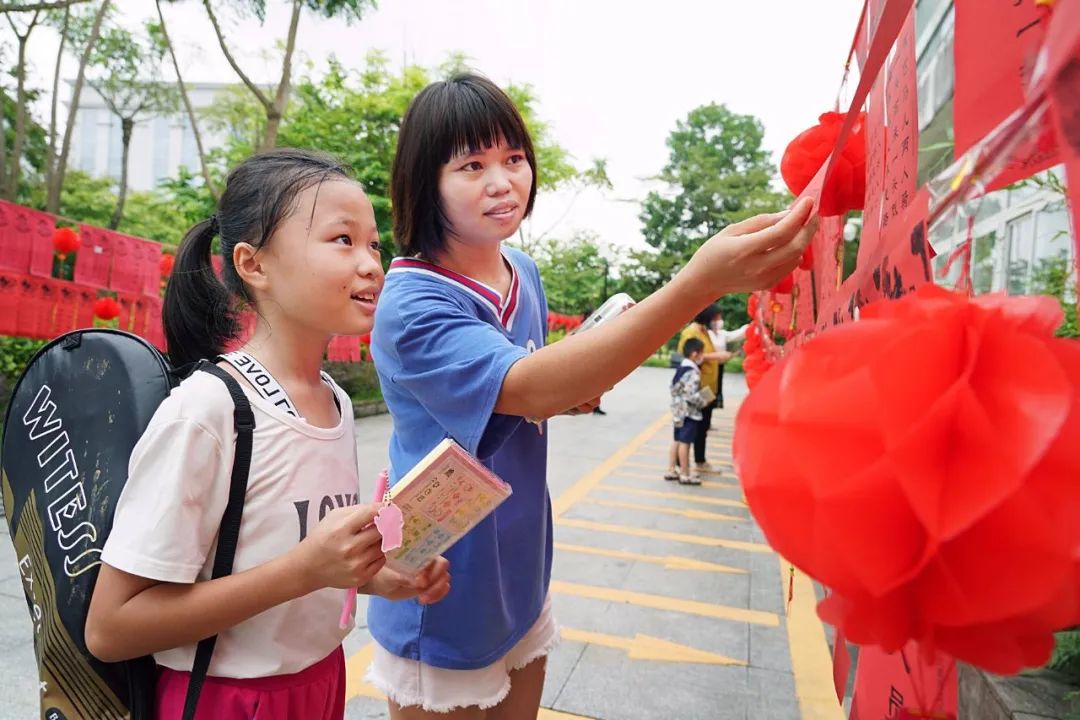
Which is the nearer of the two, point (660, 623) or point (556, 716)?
point (556, 716)

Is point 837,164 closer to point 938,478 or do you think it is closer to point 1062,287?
point 938,478

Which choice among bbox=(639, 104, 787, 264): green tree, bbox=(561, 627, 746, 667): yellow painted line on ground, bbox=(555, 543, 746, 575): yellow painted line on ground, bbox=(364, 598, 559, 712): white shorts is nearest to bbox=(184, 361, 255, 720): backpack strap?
bbox=(364, 598, 559, 712): white shorts

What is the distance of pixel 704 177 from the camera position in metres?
31.9

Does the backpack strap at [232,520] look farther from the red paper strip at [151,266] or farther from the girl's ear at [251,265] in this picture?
the red paper strip at [151,266]

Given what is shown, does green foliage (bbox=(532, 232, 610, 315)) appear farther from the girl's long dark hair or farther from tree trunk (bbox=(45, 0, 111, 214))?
the girl's long dark hair

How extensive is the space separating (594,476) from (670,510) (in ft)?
3.62

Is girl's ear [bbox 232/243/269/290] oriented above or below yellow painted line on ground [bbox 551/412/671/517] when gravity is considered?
above

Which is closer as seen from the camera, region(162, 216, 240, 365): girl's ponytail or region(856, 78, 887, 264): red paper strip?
region(856, 78, 887, 264): red paper strip

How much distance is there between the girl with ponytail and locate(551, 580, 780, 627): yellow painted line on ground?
Result: 2606 mm

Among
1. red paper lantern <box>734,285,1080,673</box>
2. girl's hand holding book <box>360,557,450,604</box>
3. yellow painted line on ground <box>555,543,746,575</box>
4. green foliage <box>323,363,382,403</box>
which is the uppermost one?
red paper lantern <box>734,285,1080,673</box>

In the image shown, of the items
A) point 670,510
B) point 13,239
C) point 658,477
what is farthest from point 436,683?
point 658,477

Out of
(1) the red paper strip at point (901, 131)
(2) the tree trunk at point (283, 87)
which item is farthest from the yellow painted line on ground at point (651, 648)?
(2) the tree trunk at point (283, 87)

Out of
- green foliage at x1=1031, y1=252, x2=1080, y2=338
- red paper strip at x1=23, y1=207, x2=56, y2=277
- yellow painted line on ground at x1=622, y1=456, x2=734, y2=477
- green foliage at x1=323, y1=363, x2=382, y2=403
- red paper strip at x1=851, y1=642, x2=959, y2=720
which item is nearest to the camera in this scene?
red paper strip at x1=851, y1=642, x2=959, y2=720

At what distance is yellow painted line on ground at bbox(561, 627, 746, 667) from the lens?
2893 mm
